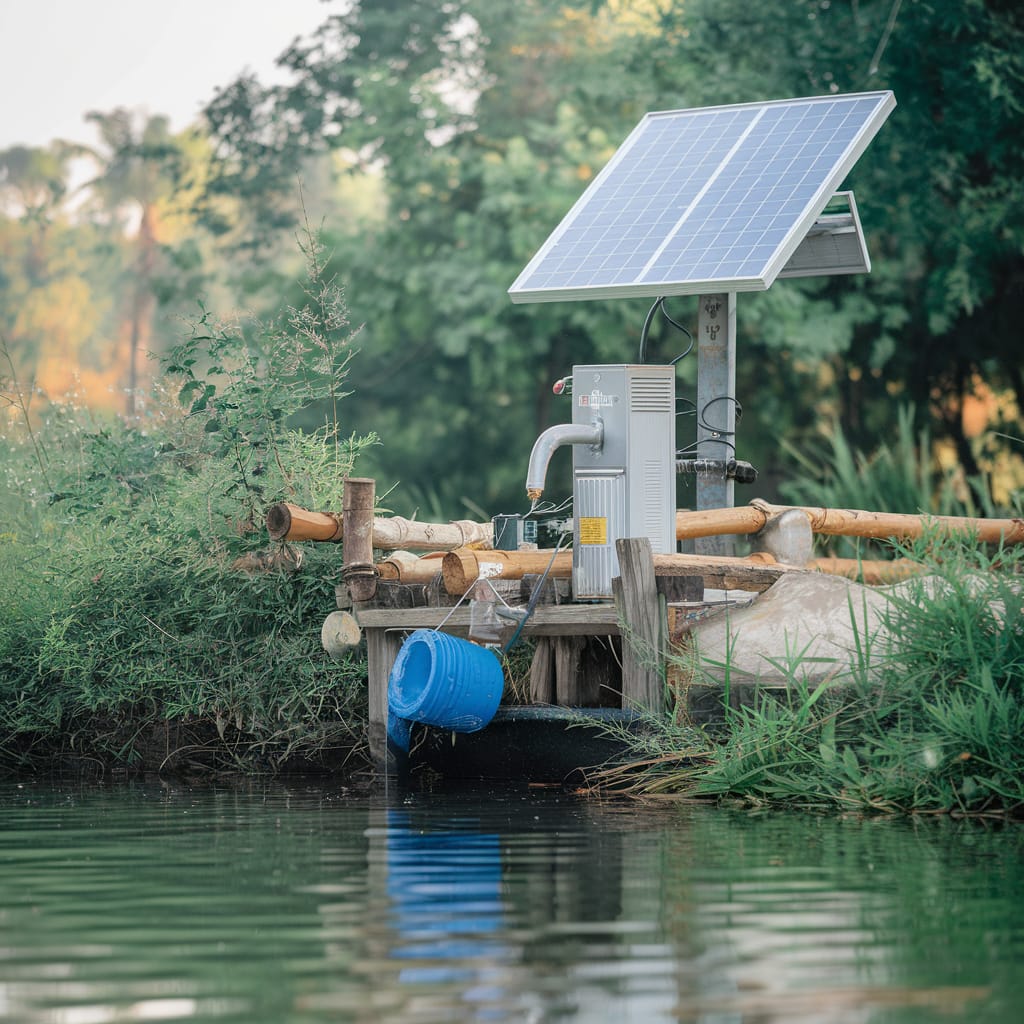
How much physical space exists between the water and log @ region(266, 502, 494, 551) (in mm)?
2364

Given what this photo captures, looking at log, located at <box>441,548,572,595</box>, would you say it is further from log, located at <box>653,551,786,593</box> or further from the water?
the water

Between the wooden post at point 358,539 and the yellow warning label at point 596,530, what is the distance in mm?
1409

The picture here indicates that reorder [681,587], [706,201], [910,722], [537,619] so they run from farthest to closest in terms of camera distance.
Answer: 1. [706,201]
2. [537,619]
3. [681,587]
4. [910,722]

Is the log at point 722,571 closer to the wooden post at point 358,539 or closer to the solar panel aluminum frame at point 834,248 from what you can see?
the wooden post at point 358,539

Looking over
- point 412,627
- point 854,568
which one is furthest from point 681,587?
point 854,568

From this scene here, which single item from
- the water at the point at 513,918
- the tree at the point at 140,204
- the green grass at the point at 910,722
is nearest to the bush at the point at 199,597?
the water at the point at 513,918

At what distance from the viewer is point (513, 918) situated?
5.75 metres

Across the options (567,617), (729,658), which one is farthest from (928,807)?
(567,617)

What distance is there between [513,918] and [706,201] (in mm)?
7423

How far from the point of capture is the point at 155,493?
13.4m

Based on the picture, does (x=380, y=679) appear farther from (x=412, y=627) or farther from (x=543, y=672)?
(x=543, y=672)

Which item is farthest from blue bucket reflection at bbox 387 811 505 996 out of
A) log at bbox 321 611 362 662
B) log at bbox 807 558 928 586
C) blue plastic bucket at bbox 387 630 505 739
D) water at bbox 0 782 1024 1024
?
log at bbox 807 558 928 586

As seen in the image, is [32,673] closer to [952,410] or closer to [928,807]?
[928,807]

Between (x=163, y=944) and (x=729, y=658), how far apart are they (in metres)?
4.93
